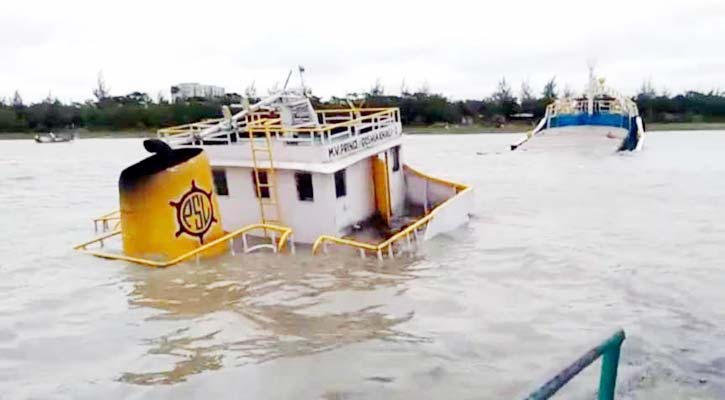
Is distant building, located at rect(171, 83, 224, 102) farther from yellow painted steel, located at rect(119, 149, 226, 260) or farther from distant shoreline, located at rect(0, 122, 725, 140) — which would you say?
yellow painted steel, located at rect(119, 149, 226, 260)

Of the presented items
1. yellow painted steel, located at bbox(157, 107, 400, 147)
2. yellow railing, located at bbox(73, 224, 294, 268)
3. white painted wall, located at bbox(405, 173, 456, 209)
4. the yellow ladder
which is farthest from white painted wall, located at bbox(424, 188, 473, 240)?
the yellow ladder

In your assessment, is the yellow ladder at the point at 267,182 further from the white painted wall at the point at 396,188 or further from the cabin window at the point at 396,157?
the cabin window at the point at 396,157

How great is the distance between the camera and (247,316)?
9641 millimetres

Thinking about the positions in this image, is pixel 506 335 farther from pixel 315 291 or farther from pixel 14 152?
pixel 14 152

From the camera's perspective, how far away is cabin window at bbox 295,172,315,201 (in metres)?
12.5

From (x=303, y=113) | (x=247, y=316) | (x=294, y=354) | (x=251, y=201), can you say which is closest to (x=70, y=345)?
(x=247, y=316)

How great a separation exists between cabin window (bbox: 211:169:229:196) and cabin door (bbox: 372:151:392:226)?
288cm

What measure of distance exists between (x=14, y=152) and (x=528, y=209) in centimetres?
4256

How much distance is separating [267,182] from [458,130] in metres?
51.8

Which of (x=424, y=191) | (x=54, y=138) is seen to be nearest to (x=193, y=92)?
(x=54, y=138)

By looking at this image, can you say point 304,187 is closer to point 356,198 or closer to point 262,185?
point 262,185

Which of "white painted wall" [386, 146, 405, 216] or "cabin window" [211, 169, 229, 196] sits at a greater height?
"cabin window" [211, 169, 229, 196]

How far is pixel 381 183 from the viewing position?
14289 millimetres

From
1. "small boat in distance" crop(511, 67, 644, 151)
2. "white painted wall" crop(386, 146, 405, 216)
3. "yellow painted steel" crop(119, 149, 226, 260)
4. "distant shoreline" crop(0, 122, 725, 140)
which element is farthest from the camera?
"distant shoreline" crop(0, 122, 725, 140)
